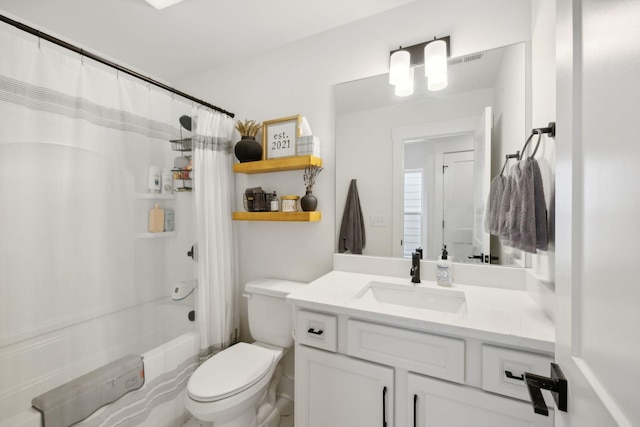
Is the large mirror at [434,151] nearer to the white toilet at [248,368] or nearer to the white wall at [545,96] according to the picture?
the white wall at [545,96]

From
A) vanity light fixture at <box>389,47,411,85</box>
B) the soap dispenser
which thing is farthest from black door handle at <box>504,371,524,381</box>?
vanity light fixture at <box>389,47,411,85</box>

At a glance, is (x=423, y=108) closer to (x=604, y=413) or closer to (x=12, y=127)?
(x=604, y=413)

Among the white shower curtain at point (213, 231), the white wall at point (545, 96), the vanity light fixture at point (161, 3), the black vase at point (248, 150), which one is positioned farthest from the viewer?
the black vase at point (248, 150)

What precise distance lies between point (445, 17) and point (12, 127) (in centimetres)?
200

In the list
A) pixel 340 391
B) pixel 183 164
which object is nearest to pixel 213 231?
pixel 183 164

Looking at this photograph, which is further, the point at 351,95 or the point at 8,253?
the point at 351,95

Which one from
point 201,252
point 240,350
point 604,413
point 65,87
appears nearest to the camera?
point 604,413

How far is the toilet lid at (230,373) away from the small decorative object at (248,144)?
1228 mm

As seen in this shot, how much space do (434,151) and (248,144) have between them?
3.92 feet

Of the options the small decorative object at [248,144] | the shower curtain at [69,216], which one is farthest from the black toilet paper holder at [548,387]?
the small decorative object at [248,144]

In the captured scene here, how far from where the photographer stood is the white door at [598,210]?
33 cm

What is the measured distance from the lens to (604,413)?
14.7 inches

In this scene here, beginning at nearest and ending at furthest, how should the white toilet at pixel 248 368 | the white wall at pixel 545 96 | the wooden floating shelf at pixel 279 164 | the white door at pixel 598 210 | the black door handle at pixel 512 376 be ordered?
1. the white door at pixel 598 210
2. the black door handle at pixel 512 376
3. the white wall at pixel 545 96
4. the white toilet at pixel 248 368
5. the wooden floating shelf at pixel 279 164

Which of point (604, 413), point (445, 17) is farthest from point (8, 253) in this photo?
point (445, 17)
